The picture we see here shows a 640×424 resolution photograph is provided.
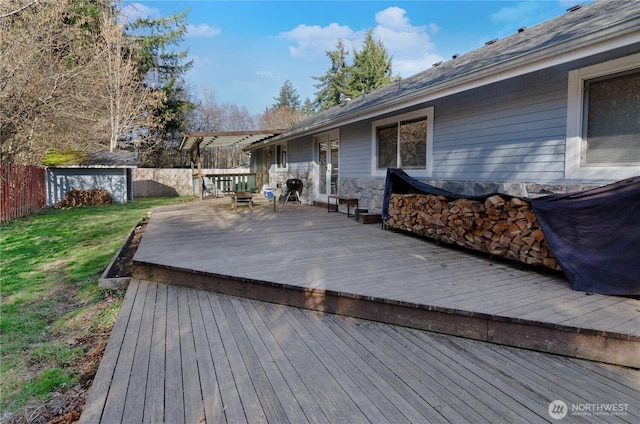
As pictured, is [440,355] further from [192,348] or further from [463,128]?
[463,128]

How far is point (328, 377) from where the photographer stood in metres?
2.02

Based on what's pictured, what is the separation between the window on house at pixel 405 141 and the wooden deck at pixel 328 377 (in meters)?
4.17

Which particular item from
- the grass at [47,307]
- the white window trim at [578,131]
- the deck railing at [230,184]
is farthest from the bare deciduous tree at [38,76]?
the white window trim at [578,131]

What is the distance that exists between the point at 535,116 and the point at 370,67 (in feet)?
73.8

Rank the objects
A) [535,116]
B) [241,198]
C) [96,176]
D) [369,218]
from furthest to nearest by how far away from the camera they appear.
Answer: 1. [96,176]
2. [241,198]
3. [369,218]
4. [535,116]

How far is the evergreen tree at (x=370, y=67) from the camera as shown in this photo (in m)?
24.8

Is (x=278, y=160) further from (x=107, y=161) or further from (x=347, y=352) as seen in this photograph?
(x=347, y=352)

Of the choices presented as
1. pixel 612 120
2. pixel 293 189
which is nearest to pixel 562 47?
pixel 612 120

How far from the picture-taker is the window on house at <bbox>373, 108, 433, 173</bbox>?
241 inches

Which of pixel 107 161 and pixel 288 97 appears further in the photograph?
pixel 288 97

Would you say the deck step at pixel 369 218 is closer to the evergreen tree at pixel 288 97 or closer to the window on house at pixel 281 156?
the window on house at pixel 281 156

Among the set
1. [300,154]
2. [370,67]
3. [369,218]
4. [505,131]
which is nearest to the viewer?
[505,131]

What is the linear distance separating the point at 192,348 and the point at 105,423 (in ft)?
2.37

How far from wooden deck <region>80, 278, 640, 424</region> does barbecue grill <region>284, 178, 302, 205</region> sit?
7898mm
